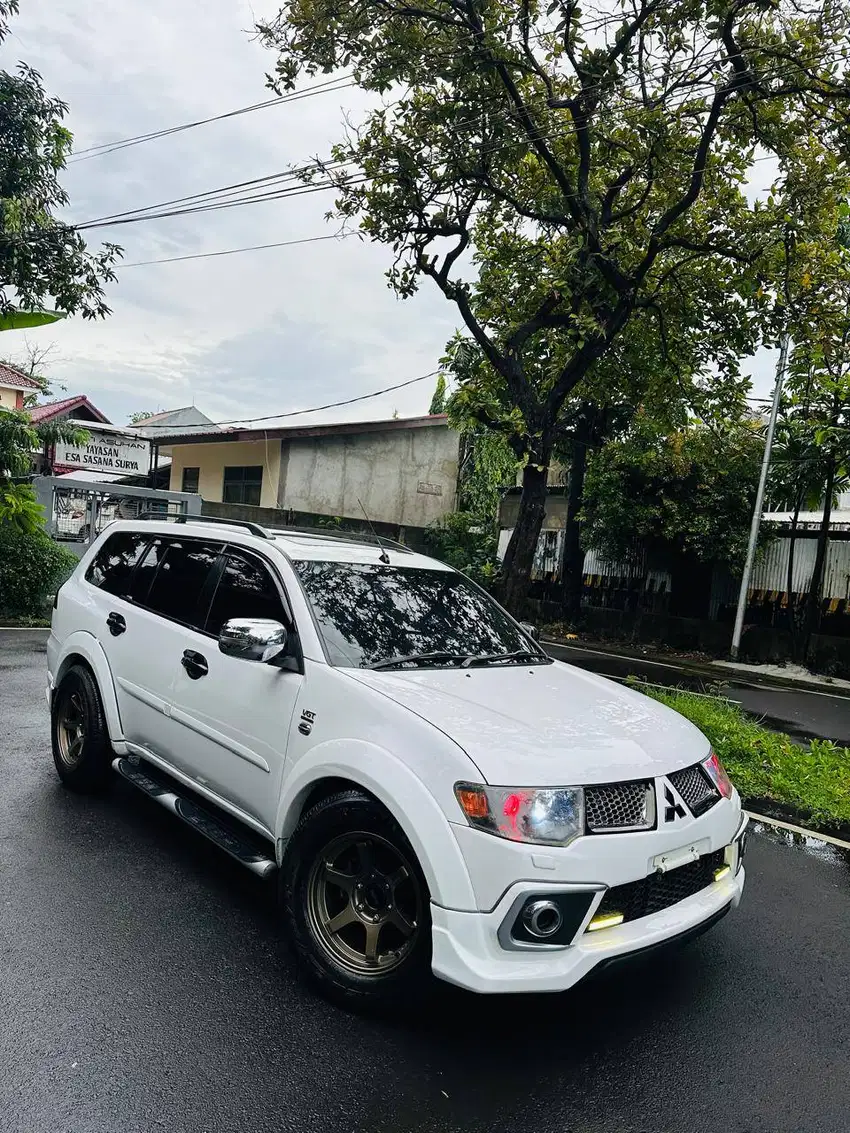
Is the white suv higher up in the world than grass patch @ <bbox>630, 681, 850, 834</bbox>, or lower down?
higher up

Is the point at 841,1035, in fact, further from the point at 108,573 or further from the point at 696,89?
the point at 696,89

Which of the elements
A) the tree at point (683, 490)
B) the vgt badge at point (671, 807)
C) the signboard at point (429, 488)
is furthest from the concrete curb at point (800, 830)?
the signboard at point (429, 488)

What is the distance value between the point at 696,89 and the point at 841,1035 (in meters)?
9.37

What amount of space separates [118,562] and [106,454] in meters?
16.3

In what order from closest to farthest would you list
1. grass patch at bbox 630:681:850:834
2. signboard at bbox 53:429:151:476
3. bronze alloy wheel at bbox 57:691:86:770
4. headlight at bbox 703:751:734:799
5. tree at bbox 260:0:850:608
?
headlight at bbox 703:751:734:799
bronze alloy wheel at bbox 57:691:86:770
grass patch at bbox 630:681:850:834
tree at bbox 260:0:850:608
signboard at bbox 53:429:151:476

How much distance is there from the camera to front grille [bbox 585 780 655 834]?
2848 millimetres

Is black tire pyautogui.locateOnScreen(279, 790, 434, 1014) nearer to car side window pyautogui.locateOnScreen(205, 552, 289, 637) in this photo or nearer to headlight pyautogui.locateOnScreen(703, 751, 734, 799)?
car side window pyautogui.locateOnScreen(205, 552, 289, 637)

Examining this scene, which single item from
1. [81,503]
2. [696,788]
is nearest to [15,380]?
[81,503]

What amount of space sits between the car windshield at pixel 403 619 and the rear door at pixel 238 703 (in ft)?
0.72

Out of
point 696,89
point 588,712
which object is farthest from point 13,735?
point 696,89

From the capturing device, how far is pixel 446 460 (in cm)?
2631

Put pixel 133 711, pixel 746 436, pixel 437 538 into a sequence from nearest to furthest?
pixel 133 711 < pixel 746 436 < pixel 437 538

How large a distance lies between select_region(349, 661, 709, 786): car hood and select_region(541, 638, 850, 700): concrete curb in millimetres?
11057

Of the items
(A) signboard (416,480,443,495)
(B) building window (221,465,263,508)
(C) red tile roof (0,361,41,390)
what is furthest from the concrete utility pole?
(C) red tile roof (0,361,41,390)
